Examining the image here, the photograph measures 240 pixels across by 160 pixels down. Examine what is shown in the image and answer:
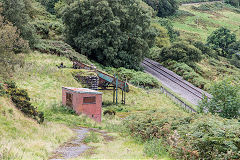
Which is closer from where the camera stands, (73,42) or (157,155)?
(157,155)

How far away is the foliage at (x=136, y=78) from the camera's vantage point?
43709 millimetres

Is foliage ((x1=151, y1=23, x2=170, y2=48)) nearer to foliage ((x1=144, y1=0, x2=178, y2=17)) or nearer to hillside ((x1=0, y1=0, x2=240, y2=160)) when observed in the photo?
hillside ((x1=0, y1=0, x2=240, y2=160))

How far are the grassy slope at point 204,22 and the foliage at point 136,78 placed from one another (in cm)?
4521

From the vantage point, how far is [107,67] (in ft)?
153

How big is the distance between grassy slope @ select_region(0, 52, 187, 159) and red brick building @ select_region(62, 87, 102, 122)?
32.7 inches

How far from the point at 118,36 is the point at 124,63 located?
4.44 metres

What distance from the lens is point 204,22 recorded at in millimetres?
107188

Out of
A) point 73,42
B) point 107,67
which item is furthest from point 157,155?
point 73,42

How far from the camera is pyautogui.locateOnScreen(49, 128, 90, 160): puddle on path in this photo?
1100cm

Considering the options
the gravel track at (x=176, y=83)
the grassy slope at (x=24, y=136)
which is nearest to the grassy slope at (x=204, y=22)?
the gravel track at (x=176, y=83)

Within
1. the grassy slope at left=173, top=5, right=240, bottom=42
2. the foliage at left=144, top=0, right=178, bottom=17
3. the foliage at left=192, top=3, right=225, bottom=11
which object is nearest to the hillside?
the grassy slope at left=173, top=5, right=240, bottom=42

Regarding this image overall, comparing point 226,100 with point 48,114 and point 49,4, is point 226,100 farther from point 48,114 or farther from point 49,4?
point 49,4

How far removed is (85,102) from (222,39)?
6585 cm

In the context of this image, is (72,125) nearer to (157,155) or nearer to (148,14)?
(157,155)
